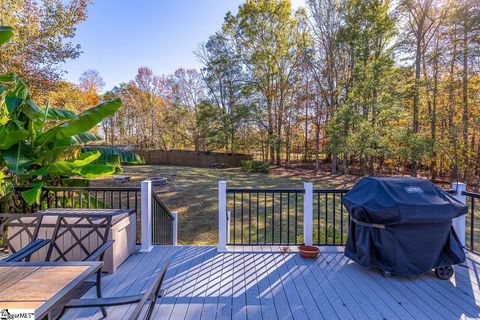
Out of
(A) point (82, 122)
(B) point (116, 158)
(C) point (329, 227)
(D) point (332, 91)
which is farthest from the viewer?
(D) point (332, 91)

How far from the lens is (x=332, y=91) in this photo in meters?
16.9

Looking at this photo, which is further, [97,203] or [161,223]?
[161,223]

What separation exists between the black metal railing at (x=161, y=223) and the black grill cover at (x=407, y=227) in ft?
9.96

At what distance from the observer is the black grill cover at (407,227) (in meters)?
2.75

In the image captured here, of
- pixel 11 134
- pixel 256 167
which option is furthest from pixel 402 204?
pixel 256 167

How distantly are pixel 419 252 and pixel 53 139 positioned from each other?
15.7 ft

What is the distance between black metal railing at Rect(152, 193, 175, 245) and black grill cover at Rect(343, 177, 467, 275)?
3.04 meters

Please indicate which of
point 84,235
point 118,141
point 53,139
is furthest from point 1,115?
point 118,141

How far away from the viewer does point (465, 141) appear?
1138 centimetres

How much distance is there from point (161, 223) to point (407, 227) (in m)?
3.94

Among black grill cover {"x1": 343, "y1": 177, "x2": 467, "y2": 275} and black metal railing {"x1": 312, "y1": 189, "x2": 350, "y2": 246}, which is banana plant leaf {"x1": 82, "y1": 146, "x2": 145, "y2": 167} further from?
black grill cover {"x1": 343, "y1": 177, "x2": 467, "y2": 275}

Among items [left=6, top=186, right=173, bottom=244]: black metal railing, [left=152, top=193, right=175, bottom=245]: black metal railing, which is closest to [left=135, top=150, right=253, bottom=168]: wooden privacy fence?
[left=152, top=193, right=175, bottom=245]: black metal railing

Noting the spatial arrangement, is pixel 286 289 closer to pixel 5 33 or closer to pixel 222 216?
pixel 222 216

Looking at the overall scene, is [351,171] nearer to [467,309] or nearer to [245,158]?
[245,158]
